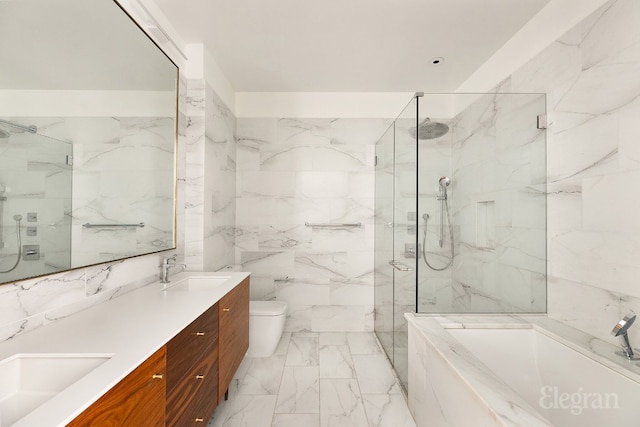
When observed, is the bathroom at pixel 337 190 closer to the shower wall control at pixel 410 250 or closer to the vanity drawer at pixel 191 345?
the shower wall control at pixel 410 250

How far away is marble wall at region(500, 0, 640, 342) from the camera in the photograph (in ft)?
4.16

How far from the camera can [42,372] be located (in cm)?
83

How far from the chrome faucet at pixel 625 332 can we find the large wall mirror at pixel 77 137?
2.25 metres

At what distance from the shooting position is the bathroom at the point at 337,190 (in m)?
1.30

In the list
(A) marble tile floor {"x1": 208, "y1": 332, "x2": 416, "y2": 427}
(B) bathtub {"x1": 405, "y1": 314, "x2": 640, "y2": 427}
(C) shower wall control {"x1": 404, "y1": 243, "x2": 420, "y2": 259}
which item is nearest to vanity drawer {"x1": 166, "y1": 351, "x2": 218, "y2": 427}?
(A) marble tile floor {"x1": 208, "y1": 332, "x2": 416, "y2": 427}

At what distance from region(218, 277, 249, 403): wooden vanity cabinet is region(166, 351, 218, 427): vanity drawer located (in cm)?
10

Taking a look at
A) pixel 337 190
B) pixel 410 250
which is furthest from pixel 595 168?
pixel 337 190

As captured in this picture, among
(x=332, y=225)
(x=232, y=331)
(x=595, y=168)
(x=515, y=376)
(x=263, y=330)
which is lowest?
(x=263, y=330)

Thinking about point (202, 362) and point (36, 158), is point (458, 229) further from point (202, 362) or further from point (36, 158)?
point (36, 158)

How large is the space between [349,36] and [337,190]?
4.58 ft

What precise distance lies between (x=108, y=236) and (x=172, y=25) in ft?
4.93

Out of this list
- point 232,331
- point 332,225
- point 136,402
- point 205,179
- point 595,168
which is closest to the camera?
point 136,402

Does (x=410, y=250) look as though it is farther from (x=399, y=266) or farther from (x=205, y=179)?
(x=205, y=179)

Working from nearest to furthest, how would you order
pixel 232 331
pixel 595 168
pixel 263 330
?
1. pixel 595 168
2. pixel 232 331
3. pixel 263 330
